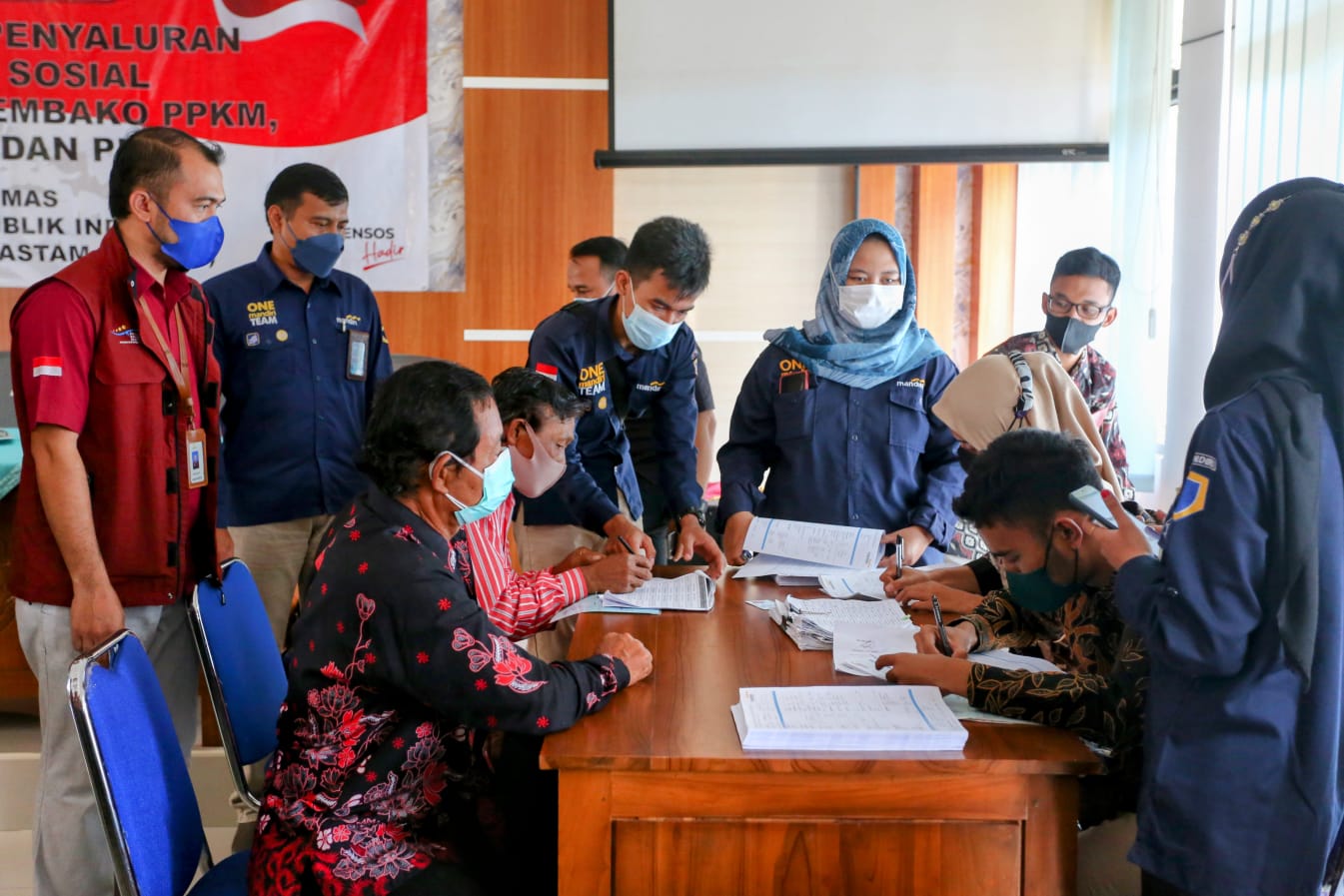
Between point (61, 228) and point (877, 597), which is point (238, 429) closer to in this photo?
point (877, 597)

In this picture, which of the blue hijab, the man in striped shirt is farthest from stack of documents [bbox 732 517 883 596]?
the blue hijab

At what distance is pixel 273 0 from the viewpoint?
399 cm

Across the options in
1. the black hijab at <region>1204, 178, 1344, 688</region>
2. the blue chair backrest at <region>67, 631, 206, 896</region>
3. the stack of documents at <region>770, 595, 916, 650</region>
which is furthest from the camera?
the stack of documents at <region>770, 595, 916, 650</region>

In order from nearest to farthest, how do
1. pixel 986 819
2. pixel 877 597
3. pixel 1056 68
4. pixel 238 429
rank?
pixel 986 819 < pixel 877 597 < pixel 238 429 < pixel 1056 68

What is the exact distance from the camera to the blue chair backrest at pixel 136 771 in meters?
1.28

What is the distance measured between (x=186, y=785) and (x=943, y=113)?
3.37 meters

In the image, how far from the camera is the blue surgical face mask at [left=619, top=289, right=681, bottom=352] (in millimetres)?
2551

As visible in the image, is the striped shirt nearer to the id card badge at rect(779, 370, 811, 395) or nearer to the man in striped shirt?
the man in striped shirt

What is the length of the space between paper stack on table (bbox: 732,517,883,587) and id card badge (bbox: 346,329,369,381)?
1.16 metres

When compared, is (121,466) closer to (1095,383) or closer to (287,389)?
(287,389)

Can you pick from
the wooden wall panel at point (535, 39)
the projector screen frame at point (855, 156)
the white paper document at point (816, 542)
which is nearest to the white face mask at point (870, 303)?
the white paper document at point (816, 542)

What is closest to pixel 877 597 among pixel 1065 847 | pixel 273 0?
pixel 1065 847

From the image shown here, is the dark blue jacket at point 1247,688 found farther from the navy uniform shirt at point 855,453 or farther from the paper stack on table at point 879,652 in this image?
the navy uniform shirt at point 855,453

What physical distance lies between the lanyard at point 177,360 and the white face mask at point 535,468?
0.63 metres
